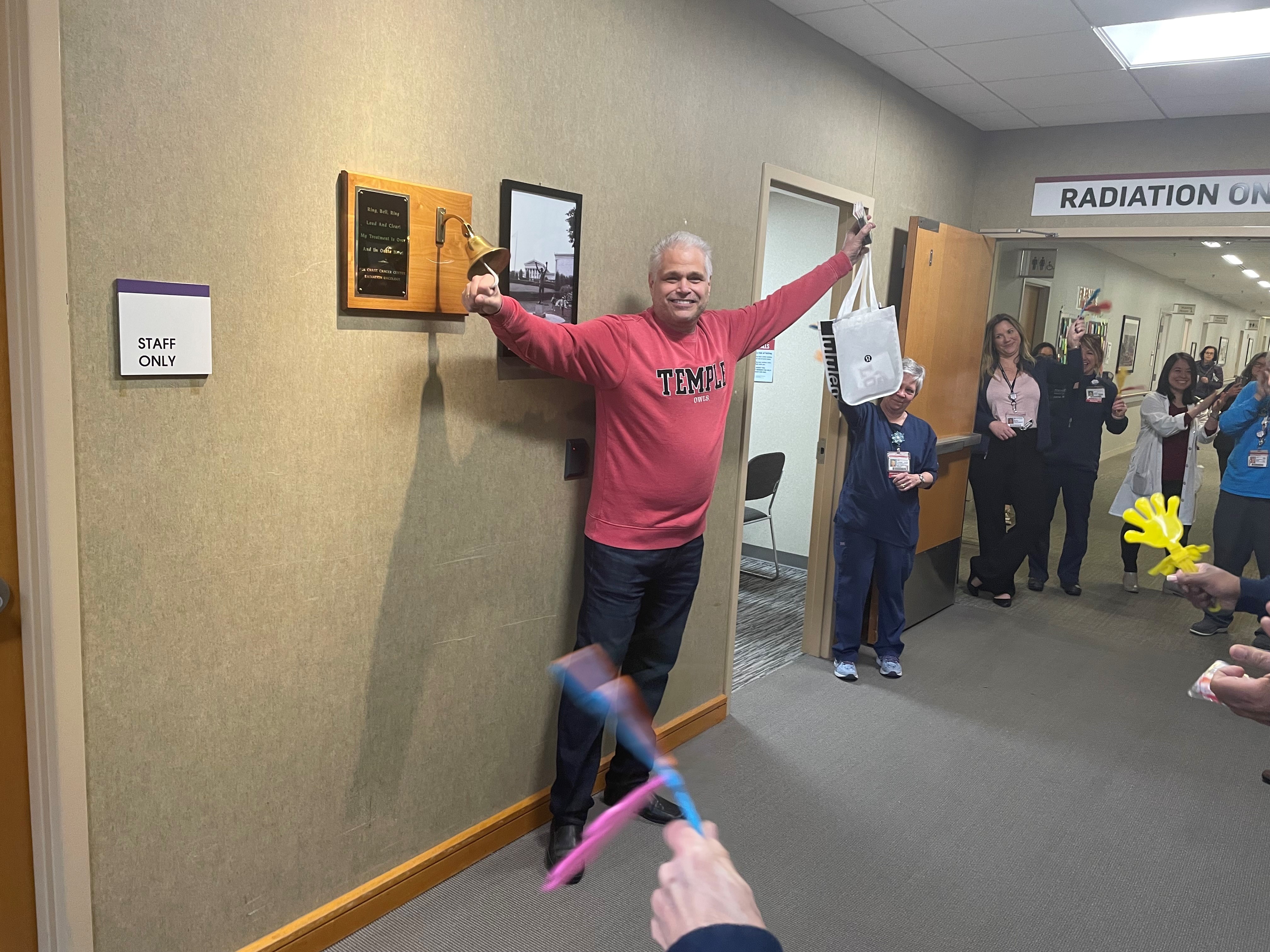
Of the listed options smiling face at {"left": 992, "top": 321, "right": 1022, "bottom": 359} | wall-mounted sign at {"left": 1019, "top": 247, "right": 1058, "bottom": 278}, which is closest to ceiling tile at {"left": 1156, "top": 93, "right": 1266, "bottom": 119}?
smiling face at {"left": 992, "top": 321, "right": 1022, "bottom": 359}

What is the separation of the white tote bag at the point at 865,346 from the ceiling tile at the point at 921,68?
87cm

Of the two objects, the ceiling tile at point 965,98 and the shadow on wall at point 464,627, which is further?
the ceiling tile at point 965,98

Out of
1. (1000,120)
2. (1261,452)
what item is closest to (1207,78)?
(1000,120)

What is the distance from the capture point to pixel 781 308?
2881 millimetres

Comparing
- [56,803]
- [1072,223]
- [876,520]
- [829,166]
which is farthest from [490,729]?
[1072,223]

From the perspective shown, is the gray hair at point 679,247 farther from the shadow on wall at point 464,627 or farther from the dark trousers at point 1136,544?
the dark trousers at point 1136,544

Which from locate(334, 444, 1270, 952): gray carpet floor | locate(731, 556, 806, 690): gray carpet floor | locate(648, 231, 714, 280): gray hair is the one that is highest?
locate(648, 231, 714, 280): gray hair

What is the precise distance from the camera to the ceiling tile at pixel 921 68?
3709mm

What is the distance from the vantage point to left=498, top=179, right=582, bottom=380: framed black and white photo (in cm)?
233

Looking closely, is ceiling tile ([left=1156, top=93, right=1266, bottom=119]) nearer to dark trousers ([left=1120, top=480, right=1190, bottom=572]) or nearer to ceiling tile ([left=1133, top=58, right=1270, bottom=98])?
ceiling tile ([left=1133, top=58, right=1270, bottom=98])

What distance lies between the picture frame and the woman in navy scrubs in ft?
1.41

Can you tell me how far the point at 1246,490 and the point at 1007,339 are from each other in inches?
57.6

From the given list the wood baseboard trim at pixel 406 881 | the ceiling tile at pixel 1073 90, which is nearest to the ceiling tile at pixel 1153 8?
the ceiling tile at pixel 1073 90

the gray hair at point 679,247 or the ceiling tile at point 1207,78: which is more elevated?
the ceiling tile at point 1207,78
